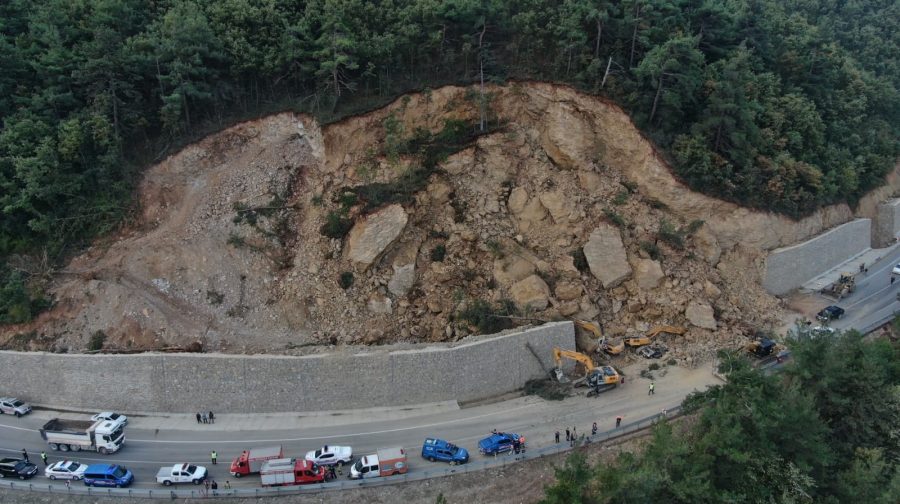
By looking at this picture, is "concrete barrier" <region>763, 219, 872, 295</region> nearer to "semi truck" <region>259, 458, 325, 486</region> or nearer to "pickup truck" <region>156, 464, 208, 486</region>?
"semi truck" <region>259, 458, 325, 486</region>

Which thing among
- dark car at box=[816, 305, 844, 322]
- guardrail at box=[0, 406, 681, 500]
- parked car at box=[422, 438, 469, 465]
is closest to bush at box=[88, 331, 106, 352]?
guardrail at box=[0, 406, 681, 500]

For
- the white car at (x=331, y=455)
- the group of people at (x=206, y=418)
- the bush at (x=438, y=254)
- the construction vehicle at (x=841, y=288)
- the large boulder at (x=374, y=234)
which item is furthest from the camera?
the construction vehicle at (x=841, y=288)

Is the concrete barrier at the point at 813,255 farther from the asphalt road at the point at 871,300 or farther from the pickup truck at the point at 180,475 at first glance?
the pickup truck at the point at 180,475

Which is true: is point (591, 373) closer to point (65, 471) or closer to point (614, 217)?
point (614, 217)

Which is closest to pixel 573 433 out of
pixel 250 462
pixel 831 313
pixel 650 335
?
pixel 650 335

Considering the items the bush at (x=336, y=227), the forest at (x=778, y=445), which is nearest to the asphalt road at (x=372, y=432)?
the forest at (x=778, y=445)

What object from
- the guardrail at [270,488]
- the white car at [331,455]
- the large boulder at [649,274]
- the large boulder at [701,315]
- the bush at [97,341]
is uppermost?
the large boulder at [649,274]
